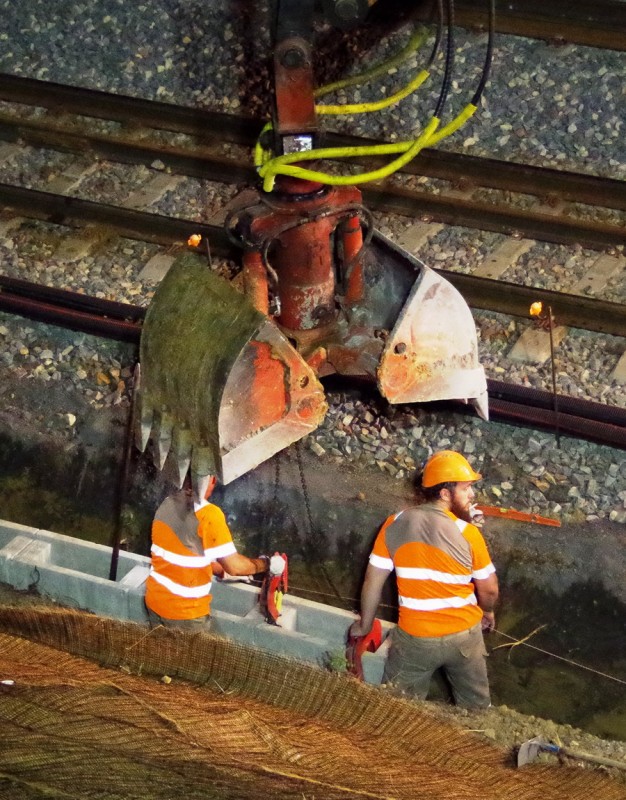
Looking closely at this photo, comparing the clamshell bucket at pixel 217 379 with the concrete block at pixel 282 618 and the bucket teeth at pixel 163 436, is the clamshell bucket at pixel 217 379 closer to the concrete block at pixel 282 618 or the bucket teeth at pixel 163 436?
the bucket teeth at pixel 163 436

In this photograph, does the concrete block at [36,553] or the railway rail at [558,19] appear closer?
the concrete block at [36,553]

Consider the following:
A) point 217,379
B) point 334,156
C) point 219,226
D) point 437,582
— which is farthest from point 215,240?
point 217,379

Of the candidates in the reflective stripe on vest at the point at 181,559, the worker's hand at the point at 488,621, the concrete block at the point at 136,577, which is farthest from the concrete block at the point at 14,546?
the worker's hand at the point at 488,621

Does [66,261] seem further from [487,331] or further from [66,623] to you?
[66,623]

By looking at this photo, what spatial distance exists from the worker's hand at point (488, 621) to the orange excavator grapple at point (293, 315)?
6.43ft

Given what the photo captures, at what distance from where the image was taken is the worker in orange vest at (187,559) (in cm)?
697

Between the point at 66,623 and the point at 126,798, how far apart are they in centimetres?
155

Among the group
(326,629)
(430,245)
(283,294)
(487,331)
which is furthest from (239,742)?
(430,245)

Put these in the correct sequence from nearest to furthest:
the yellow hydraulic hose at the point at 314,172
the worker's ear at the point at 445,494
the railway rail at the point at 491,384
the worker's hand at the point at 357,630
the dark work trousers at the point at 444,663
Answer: the yellow hydraulic hose at the point at 314,172, the worker's ear at the point at 445,494, the dark work trousers at the point at 444,663, the worker's hand at the point at 357,630, the railway rail at the point at 491,384

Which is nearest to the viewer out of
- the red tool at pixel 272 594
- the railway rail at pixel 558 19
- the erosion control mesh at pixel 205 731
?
the erosion control mesh at pixel 205 731

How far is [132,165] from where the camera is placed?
11.0m

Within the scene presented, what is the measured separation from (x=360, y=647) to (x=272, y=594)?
0.61m

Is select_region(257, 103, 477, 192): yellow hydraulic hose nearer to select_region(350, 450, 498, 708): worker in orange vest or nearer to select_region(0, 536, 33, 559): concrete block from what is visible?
select_region(350, 450, 498, 708): worker in orange vest

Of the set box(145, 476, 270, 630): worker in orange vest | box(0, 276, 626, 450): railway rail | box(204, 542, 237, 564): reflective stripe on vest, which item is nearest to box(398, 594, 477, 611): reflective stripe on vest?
box(145, 476, 270, 630): worker in orange vest
